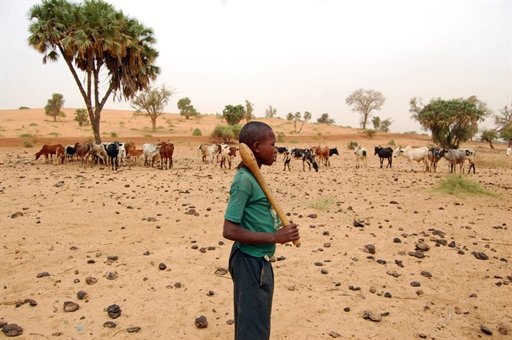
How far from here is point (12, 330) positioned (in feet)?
12.3

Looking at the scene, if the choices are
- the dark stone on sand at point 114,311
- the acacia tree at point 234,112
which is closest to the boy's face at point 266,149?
the dark stone on sand at point 114,311

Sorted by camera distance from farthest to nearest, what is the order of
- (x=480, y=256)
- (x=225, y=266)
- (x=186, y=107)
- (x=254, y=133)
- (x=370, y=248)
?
1. (x=186, y=107)
2. (x=370, y=248)
3. (x=480, y=256)
4. (x=225, y=266)
5. (x=254, y=133)

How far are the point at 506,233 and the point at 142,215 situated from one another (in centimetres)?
753

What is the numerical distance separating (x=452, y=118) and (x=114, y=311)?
106ft

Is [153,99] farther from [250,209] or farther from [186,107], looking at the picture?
[250,209]

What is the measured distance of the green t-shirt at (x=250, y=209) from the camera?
2.45 metres

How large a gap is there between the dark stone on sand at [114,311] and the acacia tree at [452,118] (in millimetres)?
31912

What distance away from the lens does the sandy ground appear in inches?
159

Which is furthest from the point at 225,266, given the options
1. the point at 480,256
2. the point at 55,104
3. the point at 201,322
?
the point at 55,104

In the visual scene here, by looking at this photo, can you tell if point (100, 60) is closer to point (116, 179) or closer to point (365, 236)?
point (116, 179)

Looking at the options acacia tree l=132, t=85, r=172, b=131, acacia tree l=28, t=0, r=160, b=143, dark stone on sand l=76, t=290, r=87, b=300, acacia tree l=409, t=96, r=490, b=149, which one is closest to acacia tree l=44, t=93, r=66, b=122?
acacia tree l=132, t=85, r=172, b=131

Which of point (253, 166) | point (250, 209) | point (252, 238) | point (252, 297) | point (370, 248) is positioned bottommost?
point (370, 248)

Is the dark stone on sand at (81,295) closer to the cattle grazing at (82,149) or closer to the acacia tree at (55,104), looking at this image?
the cattle grazing at (82,149)

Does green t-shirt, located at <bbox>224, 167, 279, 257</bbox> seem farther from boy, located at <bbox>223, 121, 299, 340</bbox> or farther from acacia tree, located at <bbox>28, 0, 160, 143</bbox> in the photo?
acacia tree, located at <bbox>28, 0, 160, 143</bbox>
